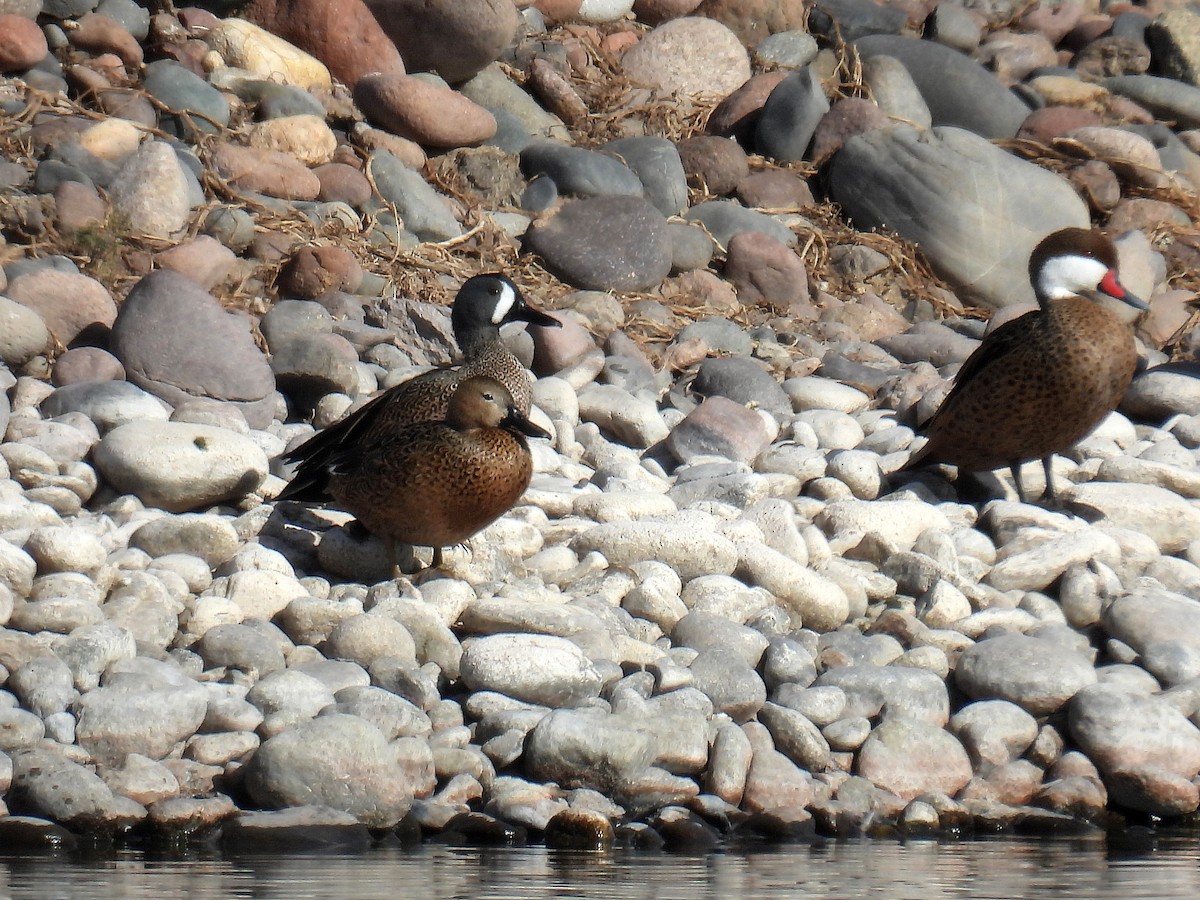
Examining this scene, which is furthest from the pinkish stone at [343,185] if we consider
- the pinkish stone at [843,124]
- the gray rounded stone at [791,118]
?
the pinkish stone at [843,124]

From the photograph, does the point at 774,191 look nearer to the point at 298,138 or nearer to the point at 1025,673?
the point at 298,138

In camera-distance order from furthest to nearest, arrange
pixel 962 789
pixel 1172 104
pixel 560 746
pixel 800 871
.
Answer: pixel 1172 104, pixel 962 789, pixel 560 746, pixel 800 871

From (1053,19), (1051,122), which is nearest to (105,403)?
(1051,122)

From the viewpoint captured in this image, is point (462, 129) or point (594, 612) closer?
point (594, 612)

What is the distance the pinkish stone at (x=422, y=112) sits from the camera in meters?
9.77

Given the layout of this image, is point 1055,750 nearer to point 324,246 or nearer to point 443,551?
point 443,551

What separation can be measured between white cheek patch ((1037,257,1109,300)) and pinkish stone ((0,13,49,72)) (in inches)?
218

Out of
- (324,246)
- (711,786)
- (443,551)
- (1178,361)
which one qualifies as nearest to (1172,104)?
(1178,361)

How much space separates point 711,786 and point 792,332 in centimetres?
486

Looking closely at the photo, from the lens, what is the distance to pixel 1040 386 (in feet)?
20.8

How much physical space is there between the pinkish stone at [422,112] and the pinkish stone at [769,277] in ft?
5.76

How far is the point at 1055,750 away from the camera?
483 cm

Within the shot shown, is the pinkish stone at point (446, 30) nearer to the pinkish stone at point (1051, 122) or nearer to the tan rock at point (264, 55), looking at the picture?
the tan rock at point (264, 55)

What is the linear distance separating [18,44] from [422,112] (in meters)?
2.24
